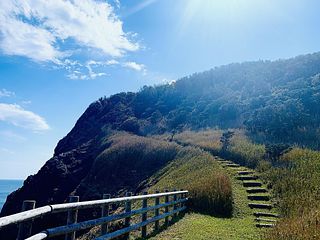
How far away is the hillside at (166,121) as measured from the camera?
39969 mm

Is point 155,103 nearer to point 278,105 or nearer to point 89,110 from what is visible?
point 89,110

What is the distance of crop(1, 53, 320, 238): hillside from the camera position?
40.0 meters

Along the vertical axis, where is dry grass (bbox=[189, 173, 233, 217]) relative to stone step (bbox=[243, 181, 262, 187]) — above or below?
below

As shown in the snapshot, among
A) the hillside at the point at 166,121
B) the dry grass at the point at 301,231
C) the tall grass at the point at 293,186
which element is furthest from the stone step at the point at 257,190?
A: the hillside at the point at 166,121

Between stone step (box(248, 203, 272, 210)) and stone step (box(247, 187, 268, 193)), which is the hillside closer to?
stone step (box(247, 187, 268, 193))

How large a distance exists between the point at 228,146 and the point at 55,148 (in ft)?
194

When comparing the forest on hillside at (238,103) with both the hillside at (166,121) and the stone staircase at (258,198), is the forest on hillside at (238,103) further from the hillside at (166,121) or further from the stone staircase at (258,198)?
the stone staircase at (258,198)

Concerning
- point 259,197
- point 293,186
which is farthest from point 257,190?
point 293,186

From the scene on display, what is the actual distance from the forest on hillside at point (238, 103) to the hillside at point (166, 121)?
0.11 meters

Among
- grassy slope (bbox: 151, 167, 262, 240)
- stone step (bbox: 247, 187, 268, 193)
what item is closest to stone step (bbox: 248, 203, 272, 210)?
grassy slope (bbox: 151, 167, 262, 240)

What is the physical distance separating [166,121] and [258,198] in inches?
2082

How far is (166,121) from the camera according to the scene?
232 feet

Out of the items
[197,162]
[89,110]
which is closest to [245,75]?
[89,110]

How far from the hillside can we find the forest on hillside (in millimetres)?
113
